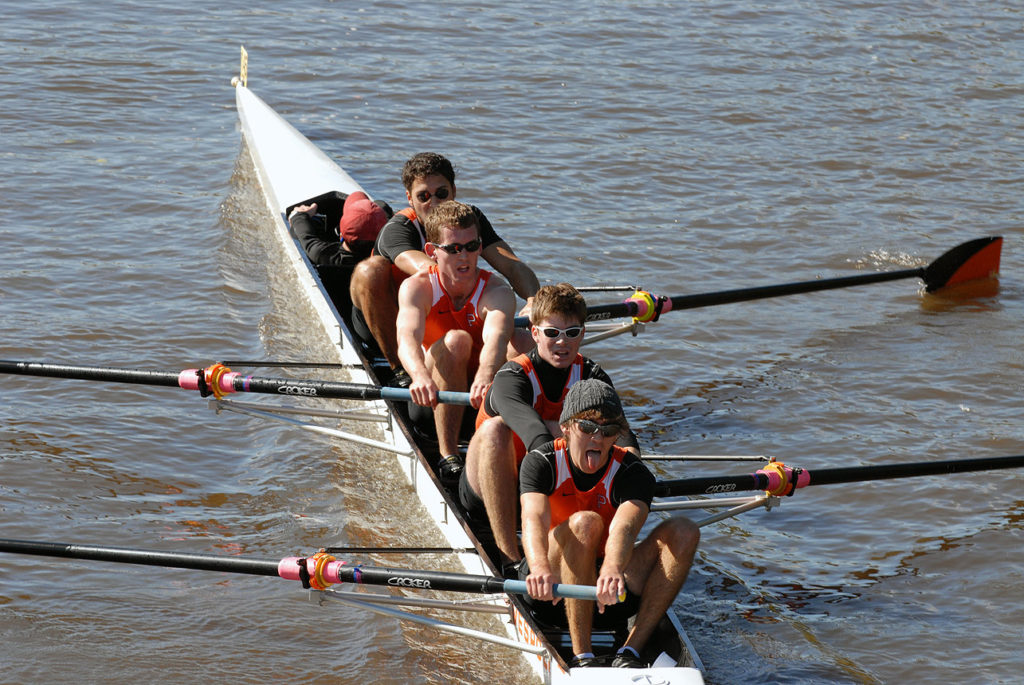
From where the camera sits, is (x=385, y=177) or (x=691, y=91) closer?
(x=385, y=177)

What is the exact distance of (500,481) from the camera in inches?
201

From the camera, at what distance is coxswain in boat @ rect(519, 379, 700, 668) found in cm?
446

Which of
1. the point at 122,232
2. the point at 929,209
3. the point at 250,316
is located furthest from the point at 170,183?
the point at 929,209

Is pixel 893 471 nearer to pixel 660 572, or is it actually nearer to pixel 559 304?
pixel 660 572

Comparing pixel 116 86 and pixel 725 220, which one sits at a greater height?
pixel 116 86

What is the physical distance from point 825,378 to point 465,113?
6.52 m

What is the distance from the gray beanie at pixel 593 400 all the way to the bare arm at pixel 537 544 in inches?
15.1

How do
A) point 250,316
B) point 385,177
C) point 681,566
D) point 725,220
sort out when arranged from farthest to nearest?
point 385,177 < point 725,220 < point 250,316 < point 681,566

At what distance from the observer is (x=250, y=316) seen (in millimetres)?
8914

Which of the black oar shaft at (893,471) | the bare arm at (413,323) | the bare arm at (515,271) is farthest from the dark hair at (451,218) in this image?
the black oar shaft at (893,471)

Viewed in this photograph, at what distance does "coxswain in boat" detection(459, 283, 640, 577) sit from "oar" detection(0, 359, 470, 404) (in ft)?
2.90

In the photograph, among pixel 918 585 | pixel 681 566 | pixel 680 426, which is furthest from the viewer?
pixel 680 426

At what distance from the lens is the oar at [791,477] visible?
16.9ft

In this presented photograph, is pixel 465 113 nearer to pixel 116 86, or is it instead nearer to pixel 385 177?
pixel 385 177
